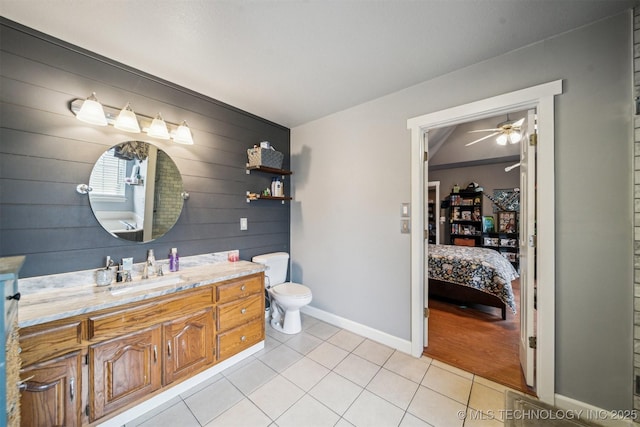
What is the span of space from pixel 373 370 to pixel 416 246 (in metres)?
1.11

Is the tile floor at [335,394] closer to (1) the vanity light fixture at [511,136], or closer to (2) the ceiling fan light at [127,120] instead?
(2) the ceiling fan light at [127,120]

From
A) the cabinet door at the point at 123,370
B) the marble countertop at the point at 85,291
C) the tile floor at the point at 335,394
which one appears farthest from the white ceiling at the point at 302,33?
the tile floor at the point at 335,394

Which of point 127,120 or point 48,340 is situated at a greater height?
point 127,120

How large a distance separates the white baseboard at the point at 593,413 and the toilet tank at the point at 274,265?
96.4 inches

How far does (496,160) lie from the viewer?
16.9 ft

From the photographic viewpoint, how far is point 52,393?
1201 mm

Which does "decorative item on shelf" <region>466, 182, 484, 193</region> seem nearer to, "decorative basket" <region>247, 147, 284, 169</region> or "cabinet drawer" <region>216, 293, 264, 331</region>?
"decorative basket" <region>247, 147, 284, 169</region>

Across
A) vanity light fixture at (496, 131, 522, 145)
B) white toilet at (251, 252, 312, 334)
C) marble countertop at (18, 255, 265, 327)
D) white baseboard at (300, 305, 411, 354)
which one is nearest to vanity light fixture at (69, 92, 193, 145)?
marble countertop at (18, 255, 265, 327)

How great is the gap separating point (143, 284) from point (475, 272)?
11.5ft

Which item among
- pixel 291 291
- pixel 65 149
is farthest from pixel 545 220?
pixel 65 149

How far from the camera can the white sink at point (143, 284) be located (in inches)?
61.6

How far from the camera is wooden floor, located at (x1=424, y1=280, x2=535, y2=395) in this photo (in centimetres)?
193

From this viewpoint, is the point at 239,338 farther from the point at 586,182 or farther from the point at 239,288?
the point at 586,182

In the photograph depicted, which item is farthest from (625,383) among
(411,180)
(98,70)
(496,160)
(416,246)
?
(496,160)
